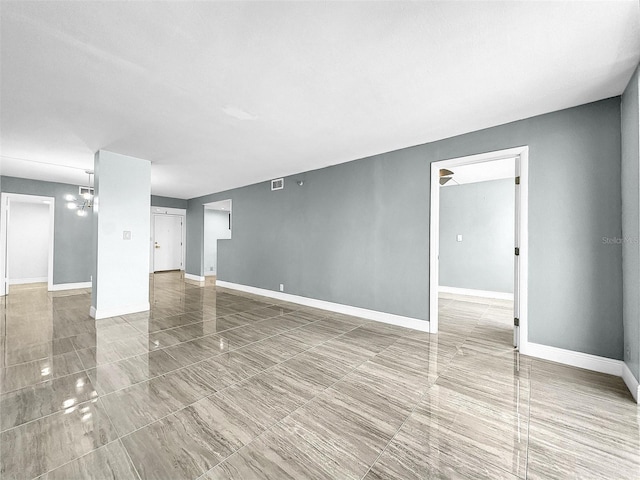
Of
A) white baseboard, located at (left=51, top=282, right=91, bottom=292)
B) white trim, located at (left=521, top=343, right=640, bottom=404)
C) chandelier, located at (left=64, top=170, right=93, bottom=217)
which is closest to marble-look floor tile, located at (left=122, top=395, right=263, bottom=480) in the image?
white trim, located at (left=521, top=343, right=640, bottom=404)

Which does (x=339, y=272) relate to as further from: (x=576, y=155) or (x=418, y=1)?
(x=418, y=1)

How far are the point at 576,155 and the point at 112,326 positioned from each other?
20.0 feet

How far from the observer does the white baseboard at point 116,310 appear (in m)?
4.09

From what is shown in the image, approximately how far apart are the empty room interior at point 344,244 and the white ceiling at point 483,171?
160mm

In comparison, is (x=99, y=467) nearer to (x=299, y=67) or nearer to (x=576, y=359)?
(x=299, y=67)

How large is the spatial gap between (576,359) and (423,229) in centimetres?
206

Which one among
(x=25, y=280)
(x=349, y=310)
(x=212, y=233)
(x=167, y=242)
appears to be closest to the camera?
(x=349, y=310)

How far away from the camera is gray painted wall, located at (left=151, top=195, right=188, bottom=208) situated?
7898 mm

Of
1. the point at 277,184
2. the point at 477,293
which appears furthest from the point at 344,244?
the point at 477,293

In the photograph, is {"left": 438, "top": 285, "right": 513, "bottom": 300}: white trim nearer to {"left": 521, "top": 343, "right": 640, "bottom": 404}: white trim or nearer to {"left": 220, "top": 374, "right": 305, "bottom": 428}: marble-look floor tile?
{"left": 521, "top": 343, "right": 640, "bottom": 404}: white trim

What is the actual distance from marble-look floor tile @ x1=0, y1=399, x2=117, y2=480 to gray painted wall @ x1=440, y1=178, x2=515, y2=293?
6.62m

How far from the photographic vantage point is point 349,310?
450 cm

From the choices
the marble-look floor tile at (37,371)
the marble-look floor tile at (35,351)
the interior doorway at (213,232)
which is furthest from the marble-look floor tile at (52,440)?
the interior doorway at (213,232)

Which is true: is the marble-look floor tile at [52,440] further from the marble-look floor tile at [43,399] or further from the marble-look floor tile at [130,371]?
the marble-look floor tile at [130,371]
